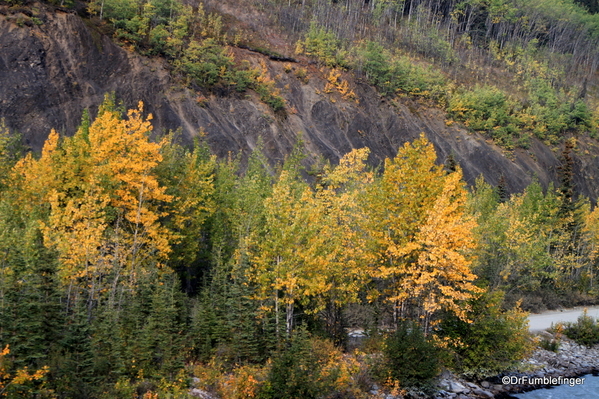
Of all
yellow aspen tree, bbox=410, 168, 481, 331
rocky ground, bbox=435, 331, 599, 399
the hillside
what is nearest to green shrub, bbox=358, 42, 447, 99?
the hillside

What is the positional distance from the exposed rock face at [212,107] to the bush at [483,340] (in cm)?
3332

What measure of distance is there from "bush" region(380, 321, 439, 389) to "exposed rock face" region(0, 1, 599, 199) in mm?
32648

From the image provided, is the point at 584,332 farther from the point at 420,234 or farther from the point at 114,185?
the point at 114,185

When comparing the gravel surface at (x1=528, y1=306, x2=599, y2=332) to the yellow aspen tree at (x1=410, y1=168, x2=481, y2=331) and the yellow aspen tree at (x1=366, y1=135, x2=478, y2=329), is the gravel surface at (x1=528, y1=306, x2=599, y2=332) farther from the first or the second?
the yellow aspen tree at (x1=410, y1=168, x2=481, y2=331)

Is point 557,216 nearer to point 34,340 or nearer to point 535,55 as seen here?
point 34,340

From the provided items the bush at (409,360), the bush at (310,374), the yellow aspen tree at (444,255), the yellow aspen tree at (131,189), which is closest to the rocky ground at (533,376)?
the bush at (409,360)

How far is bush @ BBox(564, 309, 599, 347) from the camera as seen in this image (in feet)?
88.7

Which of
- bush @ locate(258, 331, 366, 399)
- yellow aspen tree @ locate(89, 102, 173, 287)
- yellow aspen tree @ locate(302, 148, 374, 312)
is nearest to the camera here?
bush @ locate(258, 331, 366, 399)

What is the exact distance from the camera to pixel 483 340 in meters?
19.9

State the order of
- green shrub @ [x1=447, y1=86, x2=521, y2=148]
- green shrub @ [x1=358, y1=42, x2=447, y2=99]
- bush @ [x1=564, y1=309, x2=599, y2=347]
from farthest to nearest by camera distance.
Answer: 1. green shrub @ [x1=447, y1=86, x2=521, y2=148]
2. green shrub @ [x1=358, y1=42, x2=447, y2=99]
3. bush @ [x1=564, y1=309, x2=599, y2=347]

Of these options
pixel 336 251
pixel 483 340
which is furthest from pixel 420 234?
pixel 483 340

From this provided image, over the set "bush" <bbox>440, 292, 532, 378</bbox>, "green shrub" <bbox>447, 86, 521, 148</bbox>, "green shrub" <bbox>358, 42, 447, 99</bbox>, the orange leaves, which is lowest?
"bush" <bbox>440, 292, 532, 378</bbox>

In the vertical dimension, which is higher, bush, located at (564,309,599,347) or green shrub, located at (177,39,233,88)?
green shrub, located at (177,39,233,88)

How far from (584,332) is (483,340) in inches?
439
